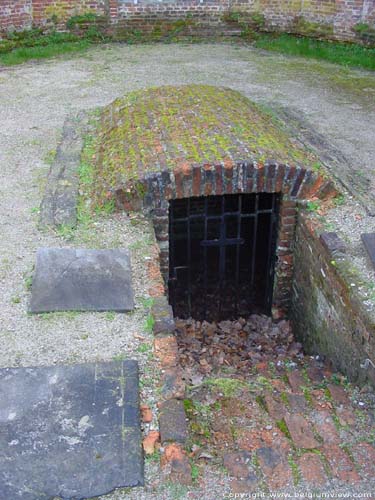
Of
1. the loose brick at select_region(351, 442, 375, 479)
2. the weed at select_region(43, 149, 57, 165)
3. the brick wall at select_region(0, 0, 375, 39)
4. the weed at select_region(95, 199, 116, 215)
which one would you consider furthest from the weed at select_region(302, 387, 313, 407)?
the brick wall at select_region(0, 0, 375, 39)

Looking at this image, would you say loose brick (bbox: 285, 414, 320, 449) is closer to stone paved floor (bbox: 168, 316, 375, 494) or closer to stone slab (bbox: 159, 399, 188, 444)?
stone paved floor (bbox: 168, 316, 375, 494)

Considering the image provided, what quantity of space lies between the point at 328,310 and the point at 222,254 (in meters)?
1.64

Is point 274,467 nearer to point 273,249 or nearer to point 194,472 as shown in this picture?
point 194,472

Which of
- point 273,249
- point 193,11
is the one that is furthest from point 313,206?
point 193,11

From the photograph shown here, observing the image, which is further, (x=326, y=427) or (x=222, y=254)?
(x=222, y=254)

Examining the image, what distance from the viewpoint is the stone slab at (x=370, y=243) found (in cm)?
458

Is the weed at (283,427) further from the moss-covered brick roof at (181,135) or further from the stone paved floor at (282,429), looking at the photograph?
the moss-covered brick roof at (181,135)

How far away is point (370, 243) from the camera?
186 inches

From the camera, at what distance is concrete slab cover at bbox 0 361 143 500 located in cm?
271

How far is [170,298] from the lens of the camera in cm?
637

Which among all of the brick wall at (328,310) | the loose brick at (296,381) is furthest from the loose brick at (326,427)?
the brick wall at (328,310)

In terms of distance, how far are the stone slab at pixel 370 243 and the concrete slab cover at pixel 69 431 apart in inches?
89.0

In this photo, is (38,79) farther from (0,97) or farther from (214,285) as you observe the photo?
(214,285)

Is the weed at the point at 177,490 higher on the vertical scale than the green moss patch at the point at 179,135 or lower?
lower
